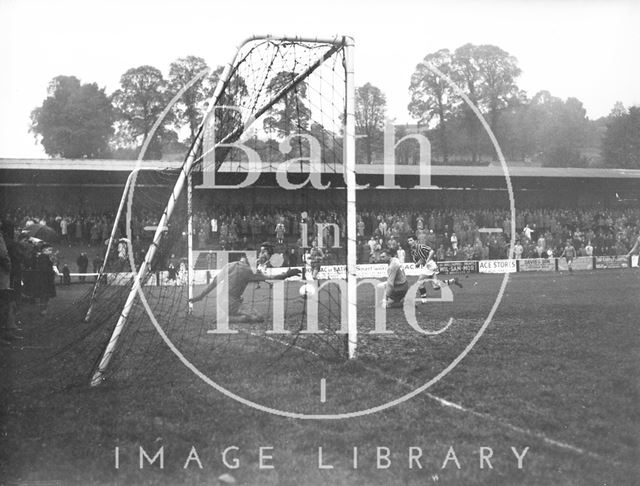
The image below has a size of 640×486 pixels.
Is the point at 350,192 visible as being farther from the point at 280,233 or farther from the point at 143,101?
the point at 143,101

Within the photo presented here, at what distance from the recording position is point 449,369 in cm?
684

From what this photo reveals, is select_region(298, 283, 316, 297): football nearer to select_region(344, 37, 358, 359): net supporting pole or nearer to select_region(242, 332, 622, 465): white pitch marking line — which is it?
select_region(344, 37, 358, 359): net supporting pole

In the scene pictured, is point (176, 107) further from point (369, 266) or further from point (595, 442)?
point (595, 442)

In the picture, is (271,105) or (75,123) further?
(75,123)

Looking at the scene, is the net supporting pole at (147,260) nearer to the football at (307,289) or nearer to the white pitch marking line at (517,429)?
the football at (307,289)

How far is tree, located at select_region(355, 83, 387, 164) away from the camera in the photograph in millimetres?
39625

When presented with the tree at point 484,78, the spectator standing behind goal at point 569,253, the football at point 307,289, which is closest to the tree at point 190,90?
the football at point 307,289

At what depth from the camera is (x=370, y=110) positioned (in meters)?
39.9

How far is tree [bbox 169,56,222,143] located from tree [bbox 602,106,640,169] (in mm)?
27118

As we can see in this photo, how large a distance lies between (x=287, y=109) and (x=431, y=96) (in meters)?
36.2

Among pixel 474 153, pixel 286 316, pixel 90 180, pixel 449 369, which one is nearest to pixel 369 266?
pixel 286 316

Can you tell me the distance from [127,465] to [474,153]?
145 ft

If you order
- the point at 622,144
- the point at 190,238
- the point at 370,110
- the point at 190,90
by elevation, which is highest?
the point at 370,110

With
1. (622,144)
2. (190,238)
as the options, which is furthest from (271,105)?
(622,144)
